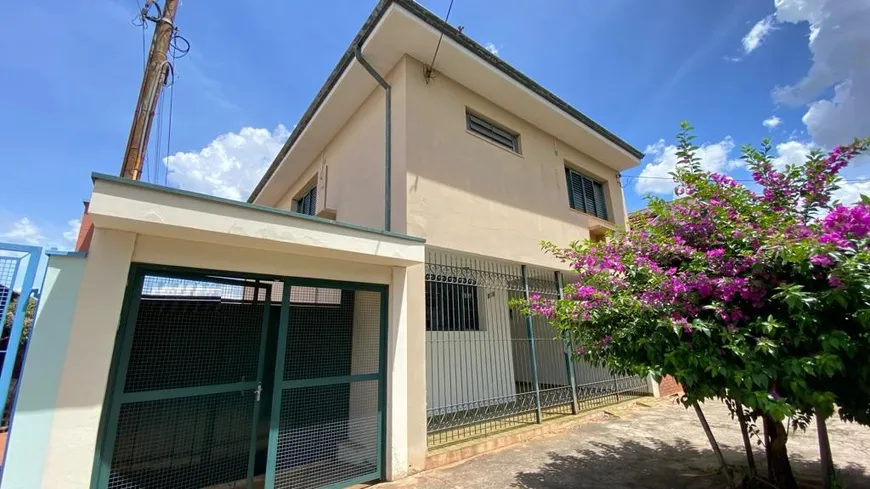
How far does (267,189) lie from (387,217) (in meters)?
7.81

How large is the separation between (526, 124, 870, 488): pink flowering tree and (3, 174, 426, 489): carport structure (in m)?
2.39

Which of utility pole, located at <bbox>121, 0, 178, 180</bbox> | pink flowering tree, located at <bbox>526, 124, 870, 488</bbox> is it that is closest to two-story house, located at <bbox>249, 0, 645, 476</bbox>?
pink flowering tree, located at <bbox>526, 124, 870, 488</bbox>

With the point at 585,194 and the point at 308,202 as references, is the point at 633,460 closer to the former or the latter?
the point at 585,194

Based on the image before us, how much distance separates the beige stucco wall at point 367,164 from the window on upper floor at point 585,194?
16.9 feet

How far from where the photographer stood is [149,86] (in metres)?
5.65

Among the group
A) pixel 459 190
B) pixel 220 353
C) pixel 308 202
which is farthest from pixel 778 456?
pixel 308 202

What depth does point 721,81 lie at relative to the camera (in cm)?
838

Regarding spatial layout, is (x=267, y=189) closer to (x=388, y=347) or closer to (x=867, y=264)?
(x=388, y=347)

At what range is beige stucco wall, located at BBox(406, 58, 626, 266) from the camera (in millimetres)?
5891

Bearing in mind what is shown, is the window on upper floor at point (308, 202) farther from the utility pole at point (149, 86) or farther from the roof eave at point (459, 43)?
the utility pole at point (149, 86)

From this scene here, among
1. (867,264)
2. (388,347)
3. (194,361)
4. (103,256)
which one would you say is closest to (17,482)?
(194,361)

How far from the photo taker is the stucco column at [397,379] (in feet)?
14.6

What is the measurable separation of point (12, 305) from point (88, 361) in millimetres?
700

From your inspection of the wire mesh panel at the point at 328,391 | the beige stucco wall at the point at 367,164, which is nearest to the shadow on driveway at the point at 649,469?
the wire mesh panel at the point at 328,391
